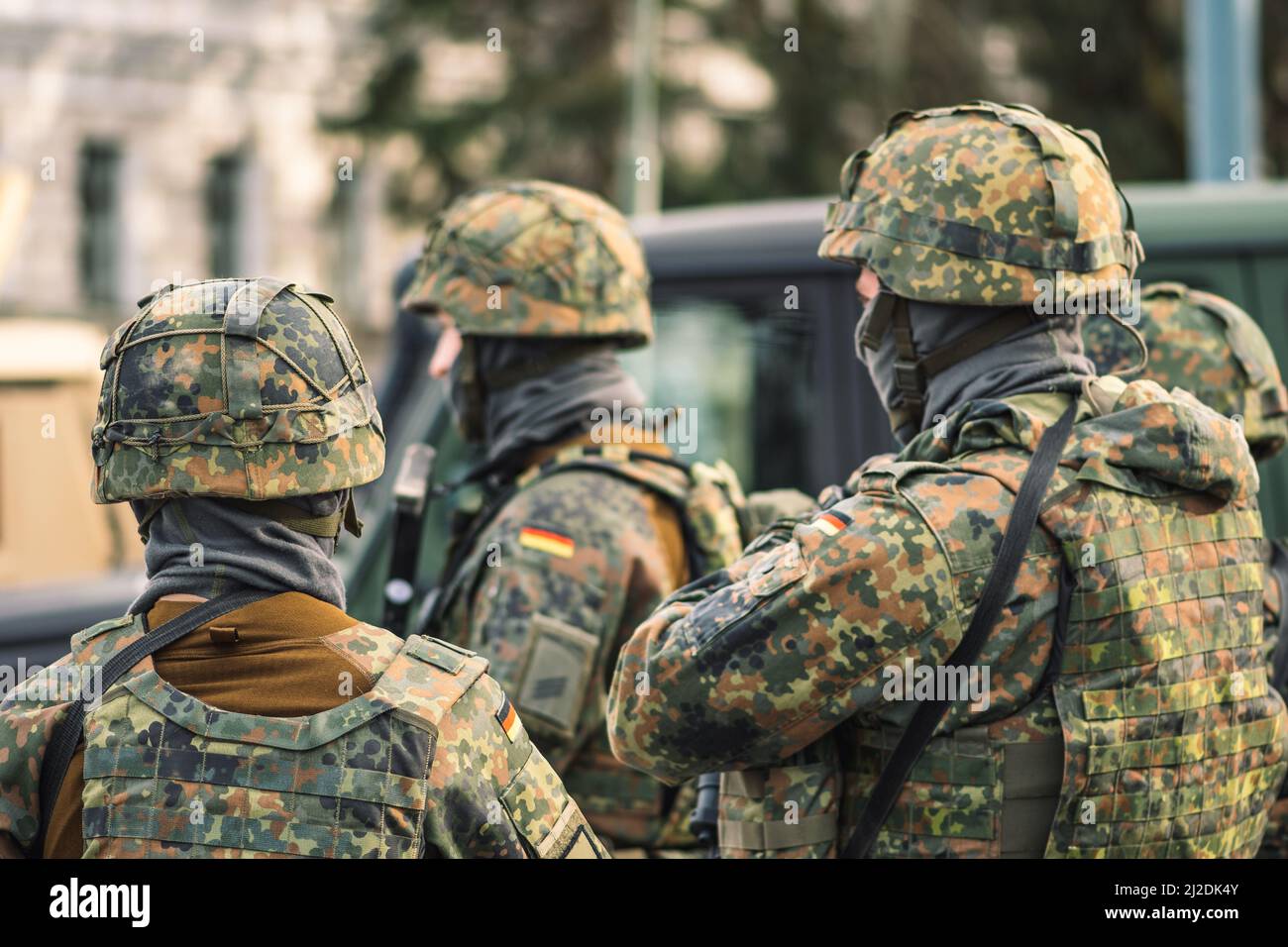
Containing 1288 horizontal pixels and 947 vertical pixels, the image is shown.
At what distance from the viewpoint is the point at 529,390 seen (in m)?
3.54

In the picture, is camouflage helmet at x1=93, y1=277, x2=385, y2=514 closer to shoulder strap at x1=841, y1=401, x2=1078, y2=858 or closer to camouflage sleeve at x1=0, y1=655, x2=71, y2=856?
camouflage sleeve at x1=0, y1=655, x2=71, y2=856

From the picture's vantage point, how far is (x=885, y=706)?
2.46 m

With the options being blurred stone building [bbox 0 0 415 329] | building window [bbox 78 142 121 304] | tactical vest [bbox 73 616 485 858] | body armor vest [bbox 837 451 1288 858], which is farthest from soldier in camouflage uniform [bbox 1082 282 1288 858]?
building window [bbox 78 142 121 304]

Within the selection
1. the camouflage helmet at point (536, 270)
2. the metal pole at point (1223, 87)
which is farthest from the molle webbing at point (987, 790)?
the metal pole at point (1223, 87)

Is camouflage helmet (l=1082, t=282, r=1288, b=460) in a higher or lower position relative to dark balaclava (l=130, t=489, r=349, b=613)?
higher

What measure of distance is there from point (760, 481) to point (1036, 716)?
1.98m

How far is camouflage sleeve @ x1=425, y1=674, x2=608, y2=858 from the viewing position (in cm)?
215

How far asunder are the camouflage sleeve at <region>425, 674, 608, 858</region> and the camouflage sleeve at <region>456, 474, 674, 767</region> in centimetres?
75

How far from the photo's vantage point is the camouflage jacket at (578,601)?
3.07m

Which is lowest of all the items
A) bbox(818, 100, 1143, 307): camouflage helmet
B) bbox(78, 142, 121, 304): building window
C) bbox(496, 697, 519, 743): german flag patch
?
bbox(496, 697, 519, 743): german flag patch

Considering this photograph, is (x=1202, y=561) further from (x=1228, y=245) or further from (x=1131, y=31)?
(x=1131, y=31)

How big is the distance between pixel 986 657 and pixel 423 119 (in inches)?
670

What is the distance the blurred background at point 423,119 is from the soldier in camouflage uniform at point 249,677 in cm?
218

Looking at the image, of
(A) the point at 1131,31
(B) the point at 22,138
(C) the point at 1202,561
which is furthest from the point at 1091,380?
(B) the point at 22,138
